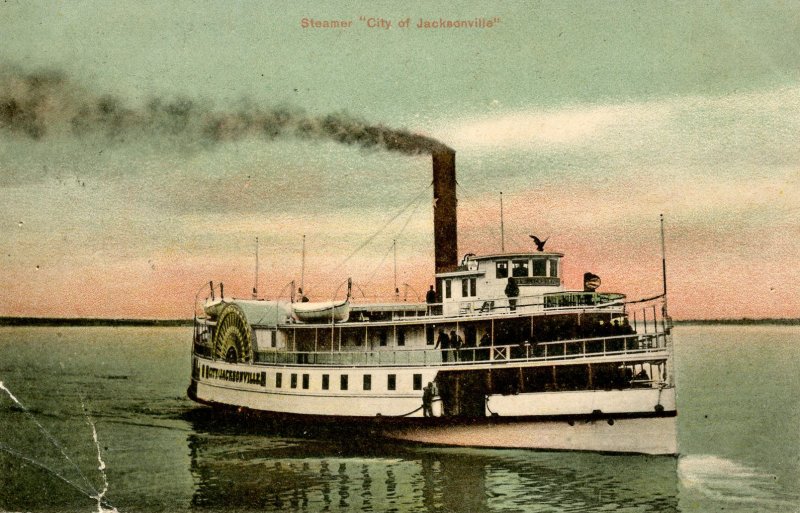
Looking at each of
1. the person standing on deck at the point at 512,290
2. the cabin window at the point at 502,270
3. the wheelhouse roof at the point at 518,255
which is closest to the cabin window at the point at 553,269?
the wheelhouse roof at the point at 518,255

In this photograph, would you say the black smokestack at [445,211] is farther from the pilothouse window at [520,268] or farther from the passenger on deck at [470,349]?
the passenger on deck at [470,349]

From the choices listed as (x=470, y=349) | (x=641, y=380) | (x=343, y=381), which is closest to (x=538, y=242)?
(x=470, y=349)

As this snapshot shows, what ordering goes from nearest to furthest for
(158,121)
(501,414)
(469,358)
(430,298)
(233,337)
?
(158,121) < (501,414) < (469,358) < (430,298) < (233,337)

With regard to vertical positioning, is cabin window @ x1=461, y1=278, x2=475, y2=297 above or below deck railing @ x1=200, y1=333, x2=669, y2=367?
above

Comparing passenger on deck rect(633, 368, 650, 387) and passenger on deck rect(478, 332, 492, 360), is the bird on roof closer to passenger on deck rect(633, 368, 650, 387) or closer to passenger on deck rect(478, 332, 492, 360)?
passenger on deck rect(478, 332, 492, 360)

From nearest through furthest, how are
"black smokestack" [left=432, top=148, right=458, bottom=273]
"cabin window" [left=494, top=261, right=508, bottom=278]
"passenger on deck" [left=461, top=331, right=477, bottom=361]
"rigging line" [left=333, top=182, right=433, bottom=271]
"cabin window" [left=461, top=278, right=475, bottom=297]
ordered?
1. "black smokestack" [left=432, top=148, right=458, bottom=273]
2. "rigging line" [left=333, top=182, right=433, bottom=271]
3. "passenger on deck" [left=461, top=331, right=477, bottom=361]
4. "cabin window" [left=494, top=261, right=508, bottom=278]
5. "cabin window" [left=461, top=278, right=475, bottom=297]

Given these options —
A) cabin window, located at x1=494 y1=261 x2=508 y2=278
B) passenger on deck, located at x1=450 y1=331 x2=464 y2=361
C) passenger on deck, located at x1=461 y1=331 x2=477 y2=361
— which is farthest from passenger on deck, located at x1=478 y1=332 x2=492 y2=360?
cabin window, located at x1=494 y1=261 x2=508 y2=278

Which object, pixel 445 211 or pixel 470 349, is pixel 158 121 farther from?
pixel 470 349
